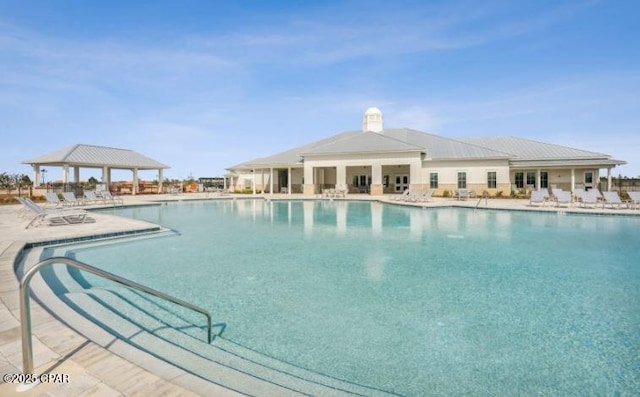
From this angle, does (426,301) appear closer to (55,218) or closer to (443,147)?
(55,218)

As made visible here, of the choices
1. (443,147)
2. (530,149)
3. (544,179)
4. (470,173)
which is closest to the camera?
(470,173)

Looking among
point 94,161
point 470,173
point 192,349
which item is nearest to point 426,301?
point 192,349

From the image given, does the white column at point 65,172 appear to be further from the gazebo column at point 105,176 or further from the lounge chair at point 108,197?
the lounge chair at point 108,197

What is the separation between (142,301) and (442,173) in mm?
27232

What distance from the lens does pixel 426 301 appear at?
5090 millimetres

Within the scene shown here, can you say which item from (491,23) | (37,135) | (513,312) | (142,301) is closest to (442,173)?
(491,23)

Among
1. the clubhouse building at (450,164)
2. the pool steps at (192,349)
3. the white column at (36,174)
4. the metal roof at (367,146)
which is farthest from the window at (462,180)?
the white column at (36,174)

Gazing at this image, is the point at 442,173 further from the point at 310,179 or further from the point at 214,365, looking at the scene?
the point at 214,365

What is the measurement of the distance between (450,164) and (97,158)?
31008mm

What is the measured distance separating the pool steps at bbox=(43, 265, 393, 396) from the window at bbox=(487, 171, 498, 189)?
2802cm

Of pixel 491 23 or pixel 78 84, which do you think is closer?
pixel 491 23

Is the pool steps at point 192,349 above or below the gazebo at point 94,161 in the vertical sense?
below

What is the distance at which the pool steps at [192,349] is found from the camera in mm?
2896

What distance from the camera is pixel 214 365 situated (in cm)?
312
